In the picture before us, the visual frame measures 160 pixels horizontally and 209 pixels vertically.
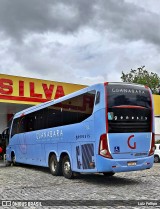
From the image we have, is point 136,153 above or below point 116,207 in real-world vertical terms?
above

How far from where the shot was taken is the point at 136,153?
36.2ft

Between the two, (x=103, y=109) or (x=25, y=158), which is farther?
(x=25, y=158)

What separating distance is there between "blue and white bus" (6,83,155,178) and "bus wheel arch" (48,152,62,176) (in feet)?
0.17

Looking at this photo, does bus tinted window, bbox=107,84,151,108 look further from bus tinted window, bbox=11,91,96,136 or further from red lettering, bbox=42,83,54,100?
red lettering, bbox=42,83,54,100

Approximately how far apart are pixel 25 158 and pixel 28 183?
5.82 m

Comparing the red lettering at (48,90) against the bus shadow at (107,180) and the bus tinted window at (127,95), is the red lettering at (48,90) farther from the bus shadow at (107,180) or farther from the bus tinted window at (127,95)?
the bus tinted window at (127,95)

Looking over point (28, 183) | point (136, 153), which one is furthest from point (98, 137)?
point (28, 183)

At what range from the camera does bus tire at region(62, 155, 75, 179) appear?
41.3 feet

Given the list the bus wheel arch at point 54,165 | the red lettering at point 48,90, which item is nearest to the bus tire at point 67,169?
the bus wheel arch at point 54,165

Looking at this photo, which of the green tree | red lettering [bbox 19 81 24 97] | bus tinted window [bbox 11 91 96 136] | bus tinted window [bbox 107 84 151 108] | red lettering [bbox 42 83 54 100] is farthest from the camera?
the green tree

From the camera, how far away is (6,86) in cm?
2050

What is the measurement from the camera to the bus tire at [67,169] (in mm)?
12577

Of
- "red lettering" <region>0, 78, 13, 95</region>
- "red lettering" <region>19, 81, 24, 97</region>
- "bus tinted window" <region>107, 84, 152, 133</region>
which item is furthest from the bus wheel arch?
"red lettering" <region>19, 81, 24, 97</region>

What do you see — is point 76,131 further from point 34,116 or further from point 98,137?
point 34,116
